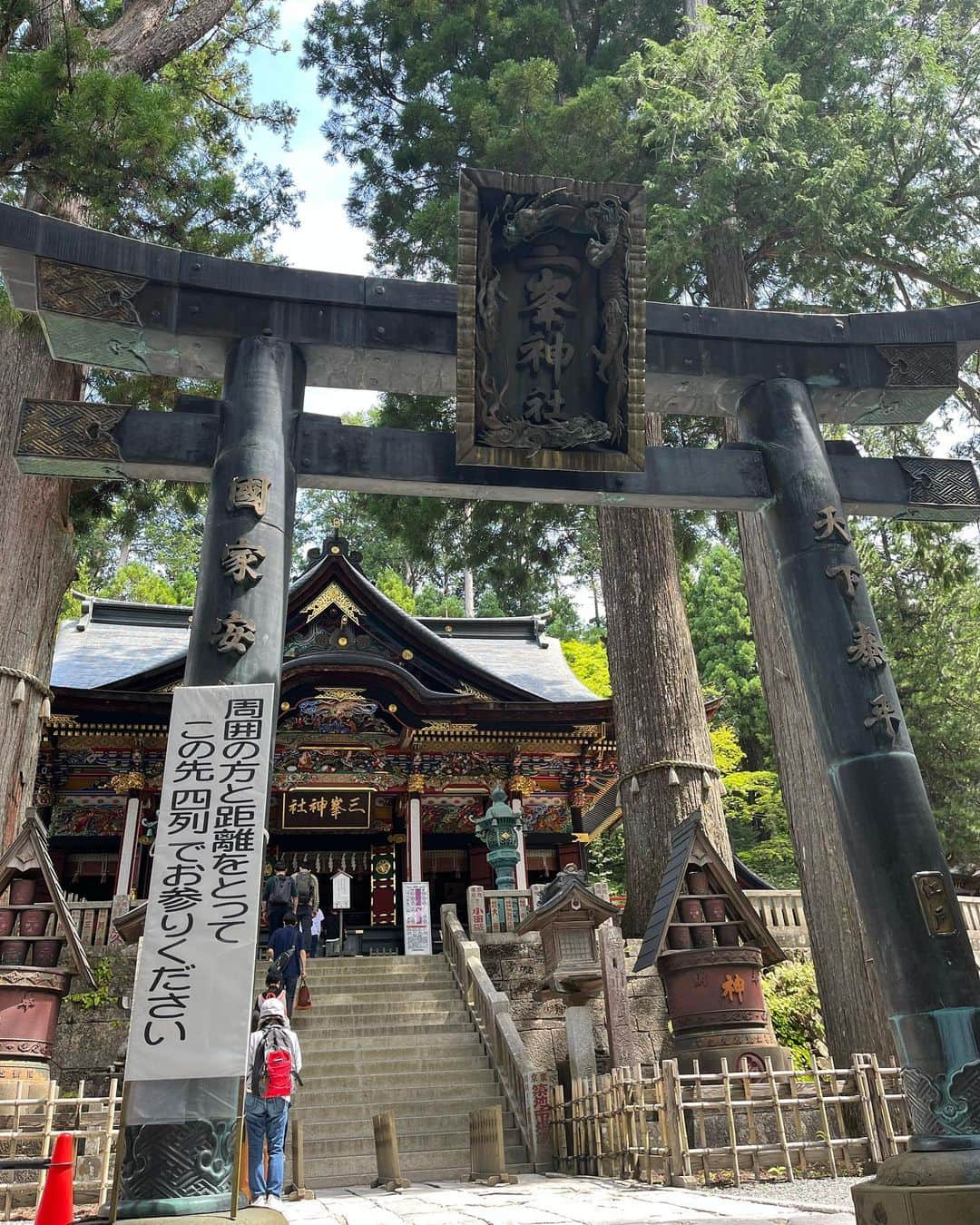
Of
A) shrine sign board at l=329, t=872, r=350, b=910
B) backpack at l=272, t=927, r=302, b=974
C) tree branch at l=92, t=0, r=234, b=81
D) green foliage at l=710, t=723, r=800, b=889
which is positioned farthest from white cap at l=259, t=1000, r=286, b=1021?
green foliage at l=710, t=723, r=800, b=889

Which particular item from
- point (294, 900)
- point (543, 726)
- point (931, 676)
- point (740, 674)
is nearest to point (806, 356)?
point (294, 900)

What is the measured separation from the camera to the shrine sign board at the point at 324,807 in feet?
55.0

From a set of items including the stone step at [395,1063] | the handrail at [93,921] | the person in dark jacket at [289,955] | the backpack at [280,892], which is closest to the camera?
the stone step at [395,1063]

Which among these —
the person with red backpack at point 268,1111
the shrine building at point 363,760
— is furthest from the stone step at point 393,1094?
the shrine building at point 363,760

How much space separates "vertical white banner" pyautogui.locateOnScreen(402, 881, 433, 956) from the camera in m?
14.0

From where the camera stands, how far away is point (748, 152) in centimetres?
1094

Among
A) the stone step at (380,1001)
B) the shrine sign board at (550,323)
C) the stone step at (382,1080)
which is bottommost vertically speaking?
the stone step at (382,1080)

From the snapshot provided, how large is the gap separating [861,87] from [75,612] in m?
21.6

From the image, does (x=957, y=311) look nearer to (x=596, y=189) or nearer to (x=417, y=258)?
(x=596, y=189)

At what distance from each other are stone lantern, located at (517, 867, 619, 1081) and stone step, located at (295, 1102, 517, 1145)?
1.08 m

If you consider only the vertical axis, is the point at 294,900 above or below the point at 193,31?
below

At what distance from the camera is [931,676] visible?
2047 centimetres

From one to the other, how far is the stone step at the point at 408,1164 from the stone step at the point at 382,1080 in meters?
0.89

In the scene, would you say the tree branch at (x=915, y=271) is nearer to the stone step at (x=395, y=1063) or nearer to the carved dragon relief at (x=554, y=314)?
the carved dragon relief at (x=554, y=314)
